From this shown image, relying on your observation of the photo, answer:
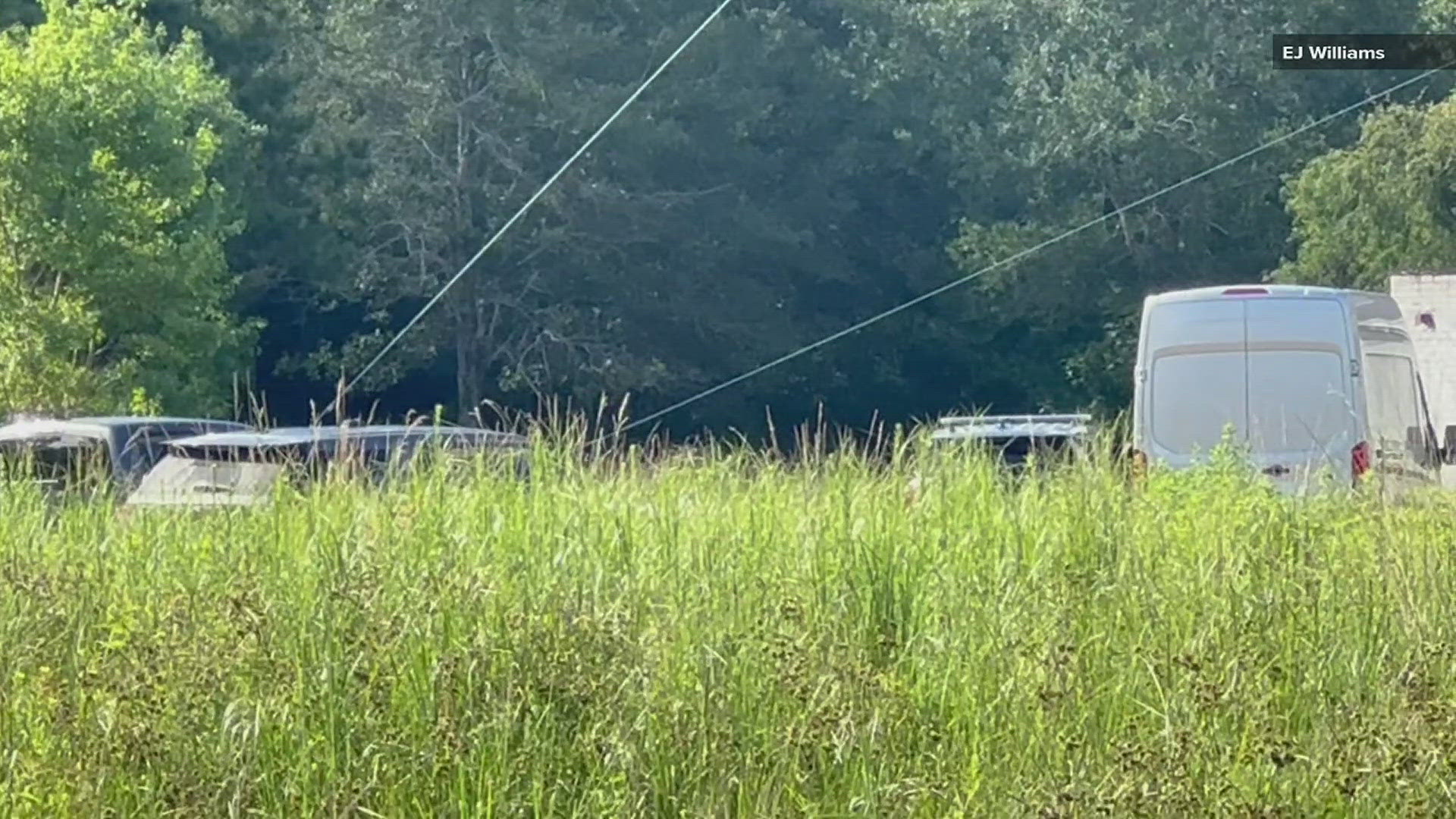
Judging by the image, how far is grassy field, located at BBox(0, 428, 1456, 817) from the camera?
5547 mm

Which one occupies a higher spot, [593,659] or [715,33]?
[715,33]

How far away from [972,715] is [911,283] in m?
36.6

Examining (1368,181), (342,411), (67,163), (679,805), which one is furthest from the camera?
(1368,181)

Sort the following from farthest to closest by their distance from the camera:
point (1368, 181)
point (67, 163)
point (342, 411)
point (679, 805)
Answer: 1. point (1368, 181)
2. point (67, 163)
3. point (342, 411)
4. point (679, 805)

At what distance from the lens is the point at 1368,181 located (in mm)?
35219

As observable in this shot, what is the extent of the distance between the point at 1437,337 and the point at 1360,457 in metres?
15.6

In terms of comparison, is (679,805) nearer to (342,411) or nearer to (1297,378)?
(342,411)

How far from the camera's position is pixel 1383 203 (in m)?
35.1

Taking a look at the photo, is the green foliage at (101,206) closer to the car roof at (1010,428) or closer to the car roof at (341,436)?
the car roof at (341,436)

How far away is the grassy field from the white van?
715cm

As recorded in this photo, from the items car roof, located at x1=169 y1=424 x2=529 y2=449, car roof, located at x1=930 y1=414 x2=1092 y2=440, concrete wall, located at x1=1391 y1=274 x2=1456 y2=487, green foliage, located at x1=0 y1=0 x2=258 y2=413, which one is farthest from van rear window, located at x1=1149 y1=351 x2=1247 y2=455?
green foliage, located at x1=0 y1=0 x2=258 y2=413

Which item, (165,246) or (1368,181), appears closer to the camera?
(165,246)

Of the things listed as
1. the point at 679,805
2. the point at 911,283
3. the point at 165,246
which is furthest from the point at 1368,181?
the point at 679,805

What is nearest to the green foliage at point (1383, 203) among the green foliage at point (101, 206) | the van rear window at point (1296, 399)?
the green foliage at point (101, 206)
